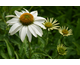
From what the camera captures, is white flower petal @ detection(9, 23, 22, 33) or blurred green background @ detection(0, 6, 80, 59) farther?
blurred green background @ detection(0, 6, 80, 59)

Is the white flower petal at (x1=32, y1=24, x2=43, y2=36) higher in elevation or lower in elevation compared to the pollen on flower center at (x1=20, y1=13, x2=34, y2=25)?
lower

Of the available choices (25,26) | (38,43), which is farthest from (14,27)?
(38,43)

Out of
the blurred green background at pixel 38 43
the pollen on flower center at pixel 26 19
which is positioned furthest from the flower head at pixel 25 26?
the blurred green background at pixel 38 43

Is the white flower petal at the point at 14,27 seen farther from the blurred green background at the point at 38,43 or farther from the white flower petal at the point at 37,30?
the blurred green background at the point at 38,43

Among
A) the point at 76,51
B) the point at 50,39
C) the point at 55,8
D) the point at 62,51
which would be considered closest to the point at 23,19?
the point at 62,51

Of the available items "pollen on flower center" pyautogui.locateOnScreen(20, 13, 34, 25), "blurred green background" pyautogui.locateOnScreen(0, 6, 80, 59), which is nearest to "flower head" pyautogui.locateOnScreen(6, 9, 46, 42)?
"pollen on flower center" pyautogui.locateOnScreen(20, 13, 34, 25)

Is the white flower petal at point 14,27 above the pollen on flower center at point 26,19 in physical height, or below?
below

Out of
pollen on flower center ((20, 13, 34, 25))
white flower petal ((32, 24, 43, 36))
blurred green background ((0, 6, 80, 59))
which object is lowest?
blurred green background ((0, 6, 80, 59))

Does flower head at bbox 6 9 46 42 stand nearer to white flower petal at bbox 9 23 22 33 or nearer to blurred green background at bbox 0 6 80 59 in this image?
white flower petal at bbox 9 23 22 33

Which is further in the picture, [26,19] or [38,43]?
[38,43]

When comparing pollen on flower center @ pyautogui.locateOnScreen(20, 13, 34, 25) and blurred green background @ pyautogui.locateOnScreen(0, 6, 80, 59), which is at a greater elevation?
pollen on flower center @ pyautogui.locateOnScreen(20, 13, 34, 25)

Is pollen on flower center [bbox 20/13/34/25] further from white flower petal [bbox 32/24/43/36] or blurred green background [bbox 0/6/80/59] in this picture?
blurred green background [bbox 0/6/80/59]

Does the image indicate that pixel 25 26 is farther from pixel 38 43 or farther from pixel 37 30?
pixel 38 43
